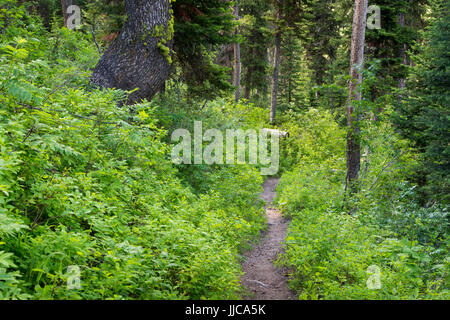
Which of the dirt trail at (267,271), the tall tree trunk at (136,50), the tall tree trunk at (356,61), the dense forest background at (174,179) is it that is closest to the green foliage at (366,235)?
the dense forest background at (174,179)

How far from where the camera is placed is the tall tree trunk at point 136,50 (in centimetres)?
752

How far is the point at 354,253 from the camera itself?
5.49 metres

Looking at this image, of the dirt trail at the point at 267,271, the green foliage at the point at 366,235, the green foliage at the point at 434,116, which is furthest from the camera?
the green foliage at the point at 434,116

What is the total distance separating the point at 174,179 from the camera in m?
7.25

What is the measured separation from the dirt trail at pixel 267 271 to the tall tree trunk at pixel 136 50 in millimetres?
4814

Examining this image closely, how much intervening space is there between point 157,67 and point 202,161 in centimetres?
286

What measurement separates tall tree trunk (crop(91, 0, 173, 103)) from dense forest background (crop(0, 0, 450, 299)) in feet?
0.11

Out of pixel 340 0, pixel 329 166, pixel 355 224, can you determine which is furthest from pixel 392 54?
pixel 355 224

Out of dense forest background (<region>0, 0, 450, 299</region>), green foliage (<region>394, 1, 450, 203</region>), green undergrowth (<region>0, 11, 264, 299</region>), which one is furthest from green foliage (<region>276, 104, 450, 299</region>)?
green undergrowth (<region>0, 11, 264, 299</region>)

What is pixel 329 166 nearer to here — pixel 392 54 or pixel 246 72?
pixel 392 54

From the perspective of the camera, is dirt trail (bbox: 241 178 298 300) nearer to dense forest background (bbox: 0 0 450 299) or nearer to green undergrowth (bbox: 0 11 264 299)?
dense forest background (bbox: 0 0 450 299)

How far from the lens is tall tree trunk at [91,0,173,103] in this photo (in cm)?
752

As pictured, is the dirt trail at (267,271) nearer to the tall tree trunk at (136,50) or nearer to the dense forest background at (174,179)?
the dense forest background at (174,179)

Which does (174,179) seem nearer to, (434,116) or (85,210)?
(85,210)
